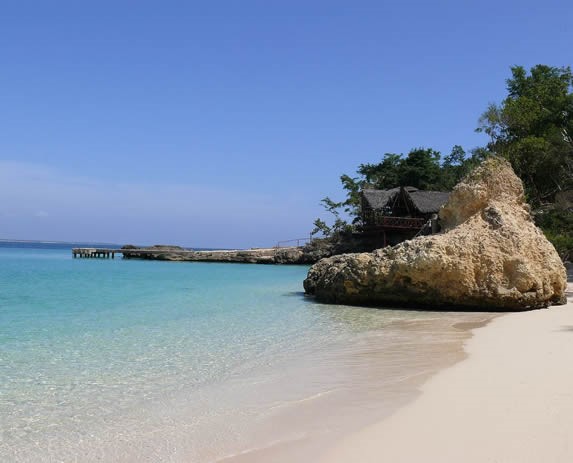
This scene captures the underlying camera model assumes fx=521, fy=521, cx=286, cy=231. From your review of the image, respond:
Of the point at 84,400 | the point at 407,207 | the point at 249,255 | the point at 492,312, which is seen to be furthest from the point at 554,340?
the point at 249,255

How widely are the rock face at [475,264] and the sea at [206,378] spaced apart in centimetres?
65

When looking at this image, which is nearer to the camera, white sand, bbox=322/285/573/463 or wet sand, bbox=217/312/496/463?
white sand, bbox=322/285/573/463

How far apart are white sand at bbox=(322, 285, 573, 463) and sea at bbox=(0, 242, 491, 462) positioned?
9.9 inches

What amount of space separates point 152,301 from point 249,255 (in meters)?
30.7

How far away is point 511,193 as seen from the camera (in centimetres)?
1316

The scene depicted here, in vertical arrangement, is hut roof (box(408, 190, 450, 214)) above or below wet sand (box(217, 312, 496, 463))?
above

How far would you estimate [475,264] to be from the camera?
11156mm

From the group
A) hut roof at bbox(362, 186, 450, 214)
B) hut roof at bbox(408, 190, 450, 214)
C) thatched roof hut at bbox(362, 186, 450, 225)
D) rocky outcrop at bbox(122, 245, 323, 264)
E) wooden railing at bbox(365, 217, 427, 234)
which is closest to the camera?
wooden railing at bbox(365, 217, 427, 234)

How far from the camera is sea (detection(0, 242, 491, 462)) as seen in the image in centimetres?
381

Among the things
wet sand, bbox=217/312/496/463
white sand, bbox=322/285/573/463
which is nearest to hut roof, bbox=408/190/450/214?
wet sand, bbox=217/312/496/463

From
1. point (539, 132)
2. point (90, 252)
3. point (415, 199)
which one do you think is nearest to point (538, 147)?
point (539, 132)

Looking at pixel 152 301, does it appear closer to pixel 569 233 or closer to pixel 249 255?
pixel 569 233

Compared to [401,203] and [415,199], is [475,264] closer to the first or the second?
[415,199]

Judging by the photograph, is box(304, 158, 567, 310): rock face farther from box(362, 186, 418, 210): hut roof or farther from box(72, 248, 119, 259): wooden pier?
box(72, 248, 119, 259): wooden pier
